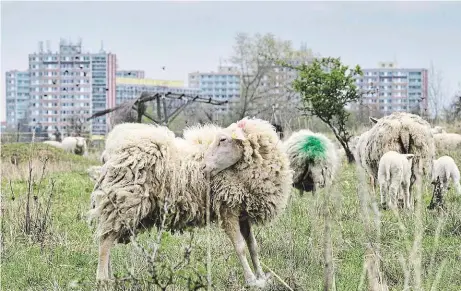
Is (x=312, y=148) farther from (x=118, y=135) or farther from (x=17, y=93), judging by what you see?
(x=17, y=93)

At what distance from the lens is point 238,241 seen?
592cm

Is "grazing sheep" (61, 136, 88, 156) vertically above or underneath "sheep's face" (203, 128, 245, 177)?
underneath

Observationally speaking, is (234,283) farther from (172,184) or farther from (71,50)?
(71,50)

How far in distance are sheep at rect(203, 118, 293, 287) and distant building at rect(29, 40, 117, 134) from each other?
355ft

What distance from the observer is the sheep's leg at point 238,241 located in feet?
18.8

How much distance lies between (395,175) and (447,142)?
10051mm

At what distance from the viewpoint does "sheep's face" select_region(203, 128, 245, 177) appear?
6078 millimetres

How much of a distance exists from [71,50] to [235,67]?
284 feet

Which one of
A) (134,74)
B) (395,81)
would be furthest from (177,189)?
(134,74)

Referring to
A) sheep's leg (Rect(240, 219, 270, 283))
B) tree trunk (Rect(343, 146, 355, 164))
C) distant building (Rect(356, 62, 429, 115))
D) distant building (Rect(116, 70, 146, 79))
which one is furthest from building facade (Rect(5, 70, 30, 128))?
sheep's leg (Rect(240, 219, 270, 283))

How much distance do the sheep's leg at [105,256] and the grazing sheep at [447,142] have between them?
1326cm

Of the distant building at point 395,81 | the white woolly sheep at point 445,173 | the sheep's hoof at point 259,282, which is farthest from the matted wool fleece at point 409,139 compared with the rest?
the distant building at point 395,81

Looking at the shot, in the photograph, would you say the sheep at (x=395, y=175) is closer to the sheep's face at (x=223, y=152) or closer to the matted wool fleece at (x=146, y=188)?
the sheep's face at (x=223, y=152)

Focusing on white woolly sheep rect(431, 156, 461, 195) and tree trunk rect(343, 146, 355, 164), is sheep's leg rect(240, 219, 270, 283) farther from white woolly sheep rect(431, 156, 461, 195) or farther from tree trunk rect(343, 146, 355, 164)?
tree trunk rect(343, 146, 355, 164)
